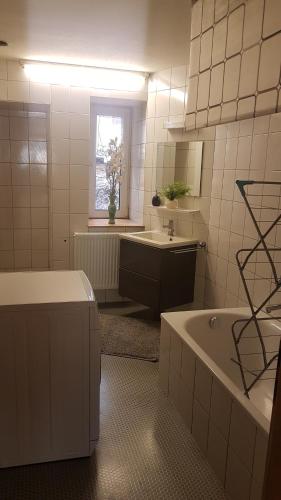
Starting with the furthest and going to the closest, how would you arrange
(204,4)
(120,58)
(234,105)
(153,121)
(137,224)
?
(137,224) → (153,121) → (120,58) → (204,4) → (234,105)

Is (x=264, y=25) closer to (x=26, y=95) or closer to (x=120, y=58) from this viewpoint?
(x=120, y=58)

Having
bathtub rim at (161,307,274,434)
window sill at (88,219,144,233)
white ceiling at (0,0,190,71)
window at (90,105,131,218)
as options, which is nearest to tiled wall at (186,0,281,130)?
white ceiling at (0,0,190,71)

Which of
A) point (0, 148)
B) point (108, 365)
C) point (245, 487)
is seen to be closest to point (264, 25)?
point (245, 487)

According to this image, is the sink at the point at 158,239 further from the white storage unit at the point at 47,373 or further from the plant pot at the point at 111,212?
the white storage unit at the point at 47,373

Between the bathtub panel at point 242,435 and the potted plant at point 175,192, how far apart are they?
224 cm

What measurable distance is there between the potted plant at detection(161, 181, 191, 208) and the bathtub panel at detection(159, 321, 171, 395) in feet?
4.71

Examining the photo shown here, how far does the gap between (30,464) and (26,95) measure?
3093 mm

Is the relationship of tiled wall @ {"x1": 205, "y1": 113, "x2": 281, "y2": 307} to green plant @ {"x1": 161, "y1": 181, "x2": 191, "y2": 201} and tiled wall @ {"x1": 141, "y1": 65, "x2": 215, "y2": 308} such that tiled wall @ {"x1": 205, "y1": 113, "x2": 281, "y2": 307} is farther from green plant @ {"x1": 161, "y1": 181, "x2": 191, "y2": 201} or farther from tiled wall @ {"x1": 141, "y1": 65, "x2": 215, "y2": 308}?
green plant @ {"x1": 161, "y1": 181, "x2": 191, "y2": 201}

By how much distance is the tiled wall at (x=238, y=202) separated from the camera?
102 inches

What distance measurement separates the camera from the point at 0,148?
4.07 meters

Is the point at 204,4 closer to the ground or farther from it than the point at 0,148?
farther from it

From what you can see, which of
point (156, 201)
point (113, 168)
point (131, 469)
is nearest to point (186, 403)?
point (131, 469)

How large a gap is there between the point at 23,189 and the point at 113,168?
3.23 feet

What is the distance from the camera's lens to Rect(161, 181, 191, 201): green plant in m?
3.67
